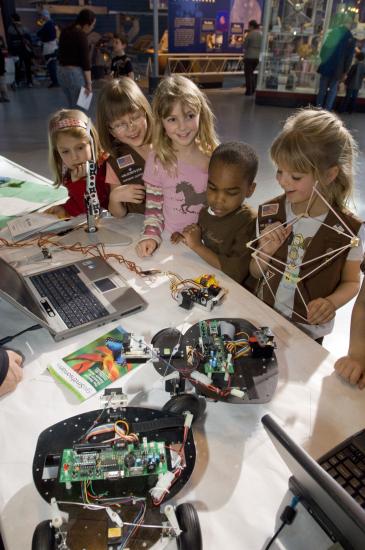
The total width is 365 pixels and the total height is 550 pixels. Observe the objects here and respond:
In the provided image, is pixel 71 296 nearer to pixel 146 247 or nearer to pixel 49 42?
pixel 146 247

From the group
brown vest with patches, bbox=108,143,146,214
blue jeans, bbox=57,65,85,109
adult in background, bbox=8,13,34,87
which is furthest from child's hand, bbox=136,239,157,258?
adult in background, bbox=8,13,34,87

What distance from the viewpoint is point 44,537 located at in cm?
59

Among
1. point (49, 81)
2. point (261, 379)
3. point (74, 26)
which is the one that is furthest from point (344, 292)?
point (49, 81)

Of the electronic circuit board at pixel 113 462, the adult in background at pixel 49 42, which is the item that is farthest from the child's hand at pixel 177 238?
the adult in background at pixel 49 42

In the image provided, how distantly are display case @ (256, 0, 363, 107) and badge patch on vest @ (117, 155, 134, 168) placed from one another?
651 cm

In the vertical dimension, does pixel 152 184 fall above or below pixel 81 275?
above

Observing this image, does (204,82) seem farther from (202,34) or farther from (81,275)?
(81,275)

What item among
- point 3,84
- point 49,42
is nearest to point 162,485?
point 3,84

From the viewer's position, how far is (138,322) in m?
1.10

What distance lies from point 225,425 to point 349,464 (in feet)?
0.83

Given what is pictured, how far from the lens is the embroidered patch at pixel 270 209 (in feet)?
4.37

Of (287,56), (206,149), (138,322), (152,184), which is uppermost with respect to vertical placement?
(287,56)

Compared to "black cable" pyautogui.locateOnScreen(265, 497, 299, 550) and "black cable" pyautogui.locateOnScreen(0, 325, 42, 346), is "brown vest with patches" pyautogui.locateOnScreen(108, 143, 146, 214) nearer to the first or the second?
"black cable" pyautogui.locateOnScreen(0, 325, 42, 346)

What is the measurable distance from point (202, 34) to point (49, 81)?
395 cm
